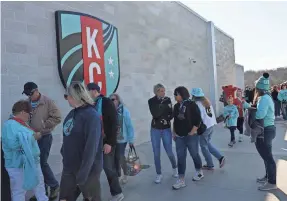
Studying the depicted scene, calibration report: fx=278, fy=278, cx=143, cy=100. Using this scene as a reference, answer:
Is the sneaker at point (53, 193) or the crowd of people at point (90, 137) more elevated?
the crowd of people at point (90, 137)

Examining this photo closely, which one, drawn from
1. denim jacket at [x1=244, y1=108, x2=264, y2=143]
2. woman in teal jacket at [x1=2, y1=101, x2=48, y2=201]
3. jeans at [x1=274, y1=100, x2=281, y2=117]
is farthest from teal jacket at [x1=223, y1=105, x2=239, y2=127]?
jeans at [x1=274, y1=100, x2=281, y2=117]

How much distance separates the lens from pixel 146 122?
819 cm

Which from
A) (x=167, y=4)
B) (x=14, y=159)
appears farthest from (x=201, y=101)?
(x=167, y=4)

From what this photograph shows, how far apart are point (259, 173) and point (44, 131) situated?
358 cm

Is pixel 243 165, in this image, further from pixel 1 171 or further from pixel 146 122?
pixel 1 171

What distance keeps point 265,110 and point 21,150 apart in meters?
3.20

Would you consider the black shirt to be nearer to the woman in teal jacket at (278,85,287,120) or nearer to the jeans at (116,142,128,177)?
the jeans at (116,142,128,177)

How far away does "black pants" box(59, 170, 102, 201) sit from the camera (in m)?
2.58

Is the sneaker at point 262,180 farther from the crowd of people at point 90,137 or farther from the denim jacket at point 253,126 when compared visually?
the denim jacket at point 253,126

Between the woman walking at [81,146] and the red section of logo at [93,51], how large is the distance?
333cm

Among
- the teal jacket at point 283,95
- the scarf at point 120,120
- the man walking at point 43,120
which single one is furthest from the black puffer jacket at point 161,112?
the teal jacket at point 283,95

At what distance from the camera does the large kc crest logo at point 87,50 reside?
538 centimetres

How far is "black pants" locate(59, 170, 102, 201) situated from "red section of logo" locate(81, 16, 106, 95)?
3.47 m

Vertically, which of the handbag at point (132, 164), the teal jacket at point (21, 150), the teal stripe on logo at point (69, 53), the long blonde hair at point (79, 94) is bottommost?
the handbag at point (132, 164)
